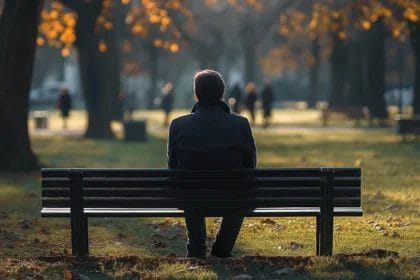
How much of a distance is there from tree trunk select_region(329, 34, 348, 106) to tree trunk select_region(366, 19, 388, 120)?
653 cm

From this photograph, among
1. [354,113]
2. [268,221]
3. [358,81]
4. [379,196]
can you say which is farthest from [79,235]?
[358,81]

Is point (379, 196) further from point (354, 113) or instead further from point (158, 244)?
point (354, 113)

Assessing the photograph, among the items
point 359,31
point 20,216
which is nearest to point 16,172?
point 20,216

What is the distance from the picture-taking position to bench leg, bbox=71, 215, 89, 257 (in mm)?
8578

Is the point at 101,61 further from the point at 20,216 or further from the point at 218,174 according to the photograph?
the point at 218,174

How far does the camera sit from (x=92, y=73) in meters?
30.0

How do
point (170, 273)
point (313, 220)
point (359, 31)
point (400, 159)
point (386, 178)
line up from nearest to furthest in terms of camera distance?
point (170, 273), point (313, 220), point (386, 178), point (400, 159), point (359, 31)

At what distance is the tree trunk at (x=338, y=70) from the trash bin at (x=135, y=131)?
20.3 metres

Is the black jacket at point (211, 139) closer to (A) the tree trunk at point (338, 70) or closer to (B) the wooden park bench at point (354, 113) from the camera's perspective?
(B) the wooden park bench at point (354, 113)

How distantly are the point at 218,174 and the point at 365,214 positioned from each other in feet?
16.2

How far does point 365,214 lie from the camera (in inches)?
499

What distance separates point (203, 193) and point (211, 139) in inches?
17.5

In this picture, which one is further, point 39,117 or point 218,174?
point 39,117

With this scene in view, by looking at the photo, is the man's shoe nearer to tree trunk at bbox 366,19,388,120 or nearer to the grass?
the grass
